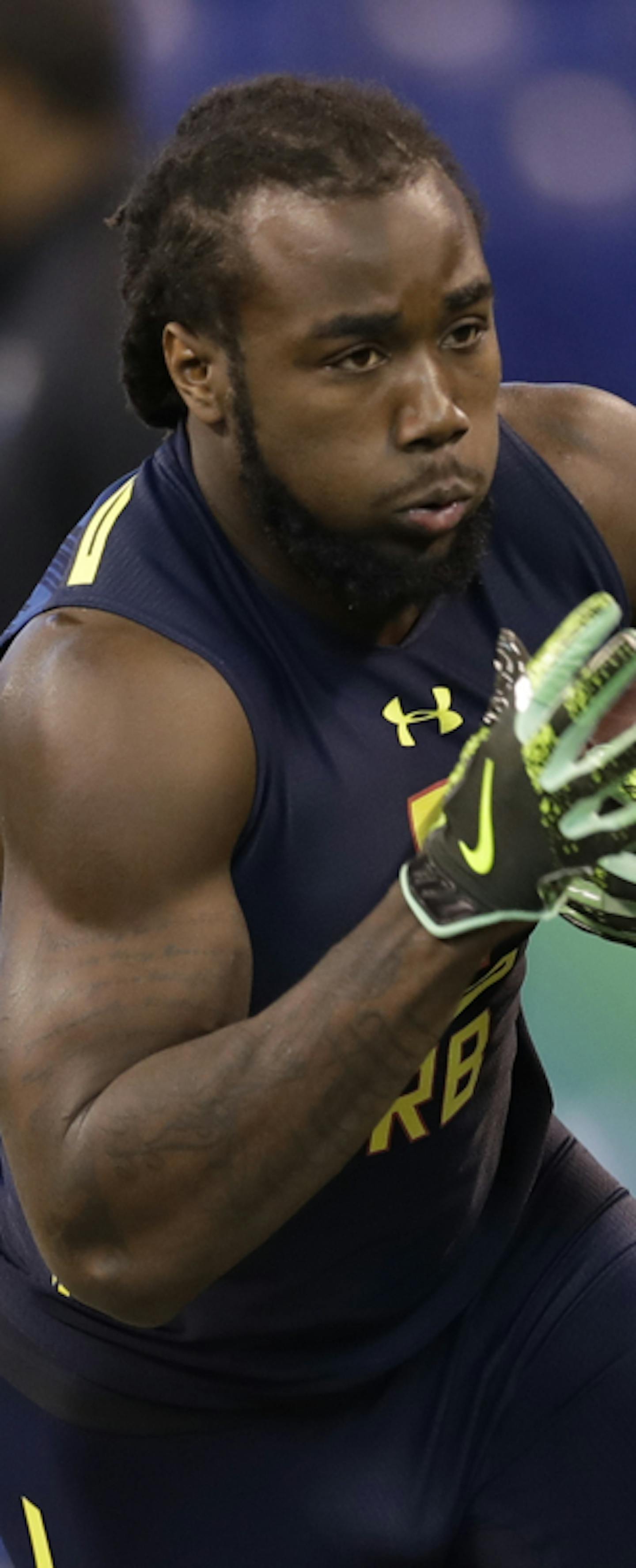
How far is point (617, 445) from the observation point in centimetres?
187

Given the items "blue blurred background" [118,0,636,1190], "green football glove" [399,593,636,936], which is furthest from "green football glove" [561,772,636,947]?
"blue blurred background" [118,0,636,1190]

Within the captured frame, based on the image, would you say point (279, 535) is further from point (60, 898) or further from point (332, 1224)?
point (332, 1224)

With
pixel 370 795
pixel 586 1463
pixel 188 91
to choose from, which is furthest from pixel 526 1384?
pixel 188 91

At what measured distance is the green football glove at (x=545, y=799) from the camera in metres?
1.24

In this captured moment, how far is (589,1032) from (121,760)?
2155mm

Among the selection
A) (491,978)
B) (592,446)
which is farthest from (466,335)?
(491,978)

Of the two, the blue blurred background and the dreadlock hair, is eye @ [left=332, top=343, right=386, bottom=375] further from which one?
the blue blurred background

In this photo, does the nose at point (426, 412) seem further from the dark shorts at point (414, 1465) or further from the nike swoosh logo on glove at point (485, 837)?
the dark shorts at point (414, 1465)

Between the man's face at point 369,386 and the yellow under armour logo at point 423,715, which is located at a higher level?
the man's face at point 369,386

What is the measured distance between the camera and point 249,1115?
1323 mm

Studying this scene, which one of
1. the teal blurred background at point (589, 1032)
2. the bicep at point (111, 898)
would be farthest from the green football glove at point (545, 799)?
the teal blurred background at point (589, 1032)

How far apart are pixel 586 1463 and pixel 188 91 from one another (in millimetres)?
2624

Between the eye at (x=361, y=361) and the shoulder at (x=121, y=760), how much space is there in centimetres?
25

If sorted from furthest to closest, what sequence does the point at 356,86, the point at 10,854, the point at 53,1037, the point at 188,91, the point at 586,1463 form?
1. the point at 188,91
2. the point at 586,1463
3. the point at 356,86
4. the point at 10,854
5. the point at 53,1037
